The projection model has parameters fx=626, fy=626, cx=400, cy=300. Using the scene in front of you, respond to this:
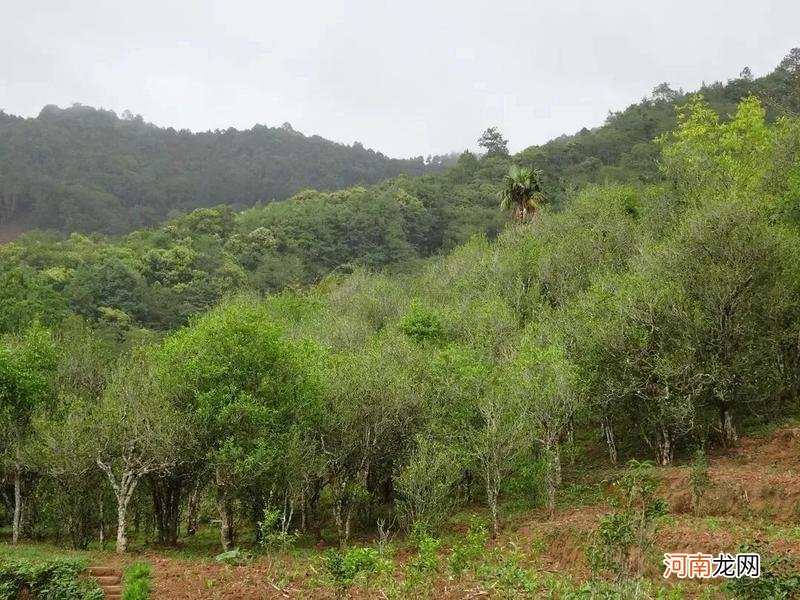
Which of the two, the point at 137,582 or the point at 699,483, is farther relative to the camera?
the point at 699,483

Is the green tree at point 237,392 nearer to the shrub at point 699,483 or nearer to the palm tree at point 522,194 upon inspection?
the shrub at point 699,483

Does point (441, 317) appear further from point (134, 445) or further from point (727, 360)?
point (134, 445)

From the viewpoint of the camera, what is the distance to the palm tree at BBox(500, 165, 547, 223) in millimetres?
56000

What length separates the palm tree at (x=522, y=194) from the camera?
A: 2205 inches

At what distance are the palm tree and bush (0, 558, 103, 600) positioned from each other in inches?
1795

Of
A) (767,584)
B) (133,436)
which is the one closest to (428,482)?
(133,436)

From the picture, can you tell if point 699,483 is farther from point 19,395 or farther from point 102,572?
point 19,395

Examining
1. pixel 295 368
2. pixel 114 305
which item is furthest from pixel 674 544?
pixel 114 305

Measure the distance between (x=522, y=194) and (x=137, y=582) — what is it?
4619cm

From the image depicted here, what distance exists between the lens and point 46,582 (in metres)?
19.7

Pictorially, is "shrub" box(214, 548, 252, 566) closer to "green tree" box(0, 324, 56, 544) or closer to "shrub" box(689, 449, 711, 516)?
"green tree" box(0, 324, 56, 544)

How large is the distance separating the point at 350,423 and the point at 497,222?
82072mm

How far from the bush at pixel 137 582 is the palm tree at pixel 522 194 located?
1741 inches

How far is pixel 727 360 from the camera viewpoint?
92.0ft
